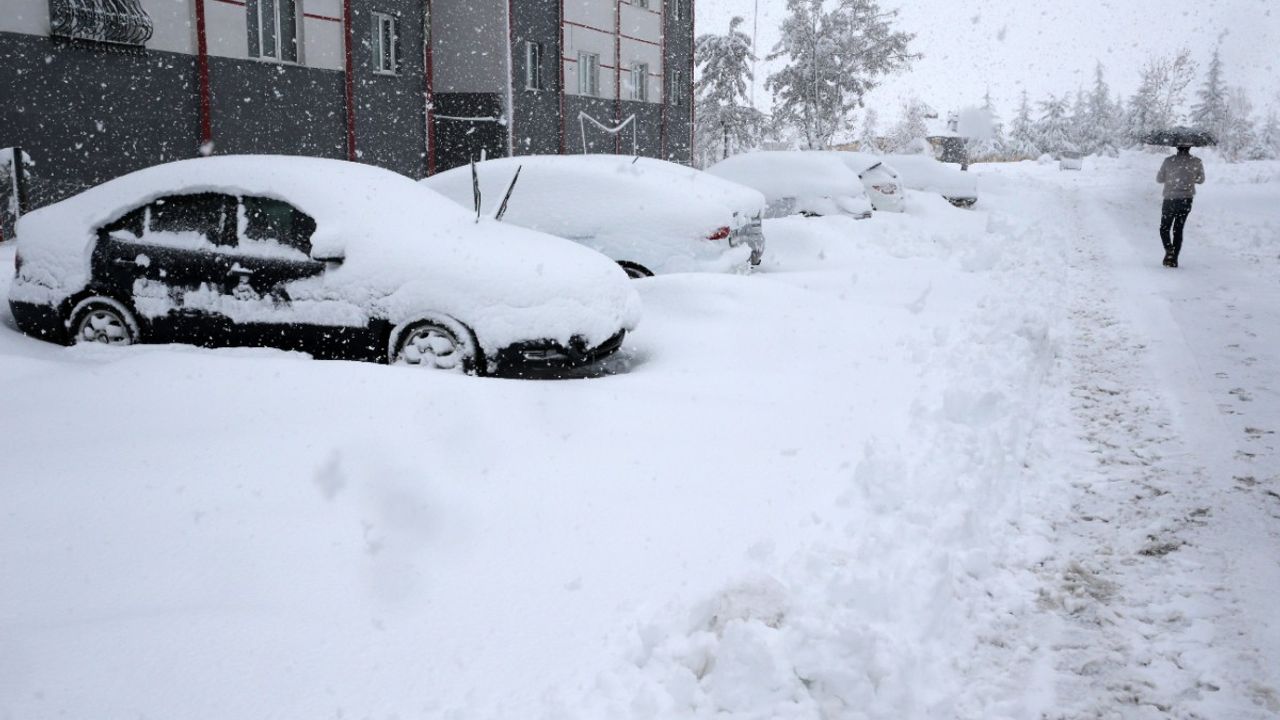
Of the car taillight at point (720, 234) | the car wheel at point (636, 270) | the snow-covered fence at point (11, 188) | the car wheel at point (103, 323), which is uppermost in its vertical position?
the snow-covered fence at point (11, 188)

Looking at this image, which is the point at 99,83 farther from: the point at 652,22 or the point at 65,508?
the point at 652,22

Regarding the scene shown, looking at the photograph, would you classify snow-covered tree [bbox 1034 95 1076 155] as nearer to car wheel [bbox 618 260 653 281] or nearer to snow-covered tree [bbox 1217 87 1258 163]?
snow-covered tree [bbox 1217 87 1258 163]

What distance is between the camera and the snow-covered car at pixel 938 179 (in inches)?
967

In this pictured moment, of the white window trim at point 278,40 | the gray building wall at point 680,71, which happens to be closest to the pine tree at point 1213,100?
the gray building wall at point 680,71

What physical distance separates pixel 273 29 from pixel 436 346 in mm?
11775

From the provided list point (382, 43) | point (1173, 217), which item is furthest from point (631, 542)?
point (382, 43)

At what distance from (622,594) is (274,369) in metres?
2.48

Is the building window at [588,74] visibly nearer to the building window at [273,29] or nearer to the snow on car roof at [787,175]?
the building window at [273,29]

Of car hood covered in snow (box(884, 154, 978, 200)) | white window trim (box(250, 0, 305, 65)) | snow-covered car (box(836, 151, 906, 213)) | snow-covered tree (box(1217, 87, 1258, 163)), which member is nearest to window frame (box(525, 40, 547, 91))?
white window trim (box(250, 0, 305, 65))

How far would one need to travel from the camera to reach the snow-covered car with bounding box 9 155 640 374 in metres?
6.00

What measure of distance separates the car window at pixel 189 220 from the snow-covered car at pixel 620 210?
2.83 metres

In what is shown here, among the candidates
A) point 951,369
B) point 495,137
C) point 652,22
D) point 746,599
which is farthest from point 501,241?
point 652,22

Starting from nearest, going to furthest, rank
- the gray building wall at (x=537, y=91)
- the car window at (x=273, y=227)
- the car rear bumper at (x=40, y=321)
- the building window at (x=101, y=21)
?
the car window at (x=273, y=227) → the car rear bumper at (x=40, y=321) → the building window at (x=101, y=21) → the gray building wall at (x=537, y=91)

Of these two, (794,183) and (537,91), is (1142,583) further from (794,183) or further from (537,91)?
(537,91)
